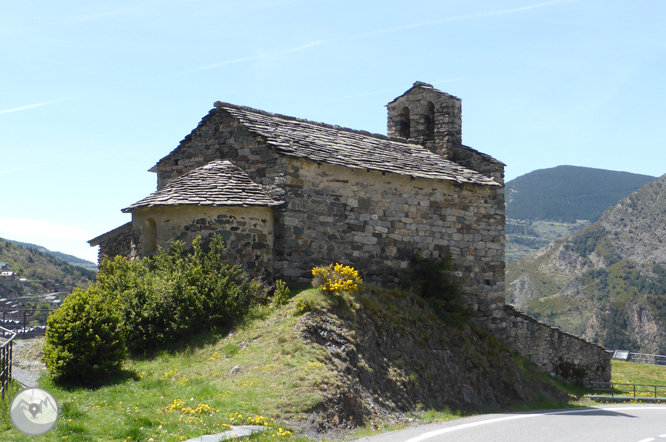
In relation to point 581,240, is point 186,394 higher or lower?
lower

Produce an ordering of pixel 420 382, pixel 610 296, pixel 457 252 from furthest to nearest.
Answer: pixel 610 296, pixel 457 252, pixel 420 382

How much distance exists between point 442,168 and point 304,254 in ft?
20.5

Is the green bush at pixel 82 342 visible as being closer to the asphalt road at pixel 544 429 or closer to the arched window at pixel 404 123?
the asphalt road at pixel 544 429

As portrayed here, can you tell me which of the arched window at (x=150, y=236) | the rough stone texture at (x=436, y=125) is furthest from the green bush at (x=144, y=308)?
the rough stone texture at (x=436, y=125)

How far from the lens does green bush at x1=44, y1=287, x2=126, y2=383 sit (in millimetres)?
11188

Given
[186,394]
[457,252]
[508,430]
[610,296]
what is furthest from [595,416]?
[610,296]

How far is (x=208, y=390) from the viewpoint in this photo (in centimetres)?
1061

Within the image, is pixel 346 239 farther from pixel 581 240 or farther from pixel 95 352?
pixel 581 240

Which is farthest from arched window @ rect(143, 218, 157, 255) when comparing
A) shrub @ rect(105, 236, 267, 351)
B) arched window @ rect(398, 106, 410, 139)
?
arched window @ rect(398, 106, 410, 139)

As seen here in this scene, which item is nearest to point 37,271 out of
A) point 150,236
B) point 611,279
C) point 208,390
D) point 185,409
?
point 150,236

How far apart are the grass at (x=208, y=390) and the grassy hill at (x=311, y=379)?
22 mm

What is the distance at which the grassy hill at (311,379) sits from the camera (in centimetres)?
925

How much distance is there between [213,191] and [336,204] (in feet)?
11.4

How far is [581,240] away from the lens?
108 m
